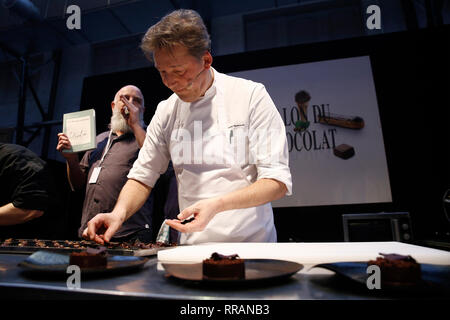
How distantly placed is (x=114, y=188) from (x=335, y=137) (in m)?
2.37

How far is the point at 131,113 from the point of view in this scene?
2.33 meters

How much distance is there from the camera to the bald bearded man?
6.97 ft

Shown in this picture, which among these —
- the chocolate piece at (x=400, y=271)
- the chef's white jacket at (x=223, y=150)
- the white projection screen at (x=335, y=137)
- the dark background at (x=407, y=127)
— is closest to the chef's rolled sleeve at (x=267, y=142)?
the chef's white jacket at (x=223, y=150)

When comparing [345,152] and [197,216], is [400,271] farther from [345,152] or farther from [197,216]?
[345,152]

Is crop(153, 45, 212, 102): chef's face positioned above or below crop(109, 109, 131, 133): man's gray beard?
below

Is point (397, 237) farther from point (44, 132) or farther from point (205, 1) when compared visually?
point (44, 132)

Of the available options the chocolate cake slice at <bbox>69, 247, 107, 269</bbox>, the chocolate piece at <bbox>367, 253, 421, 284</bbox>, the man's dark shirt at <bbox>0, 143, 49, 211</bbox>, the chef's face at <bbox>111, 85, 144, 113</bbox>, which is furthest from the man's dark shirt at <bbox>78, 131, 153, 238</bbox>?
the chocolate piece at <bbox>367, 253, 421, 284</bbox>

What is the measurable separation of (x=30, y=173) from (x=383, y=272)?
6.08 ft

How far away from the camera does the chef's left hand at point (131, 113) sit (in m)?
2.29

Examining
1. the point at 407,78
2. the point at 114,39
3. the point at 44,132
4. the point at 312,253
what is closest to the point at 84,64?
the point at 114,39

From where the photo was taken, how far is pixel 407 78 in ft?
11.1

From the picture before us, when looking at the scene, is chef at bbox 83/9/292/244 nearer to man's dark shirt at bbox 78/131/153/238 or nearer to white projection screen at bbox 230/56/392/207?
man's dark shirt at bbox 78/131/153/238

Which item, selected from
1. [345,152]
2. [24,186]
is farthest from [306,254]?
[345,152]
